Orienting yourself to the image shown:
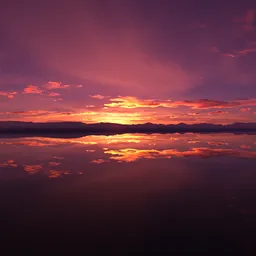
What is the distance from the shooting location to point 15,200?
33.0ft

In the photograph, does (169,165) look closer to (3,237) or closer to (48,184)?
(48,184)

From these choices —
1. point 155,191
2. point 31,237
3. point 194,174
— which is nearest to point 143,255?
point 31,237

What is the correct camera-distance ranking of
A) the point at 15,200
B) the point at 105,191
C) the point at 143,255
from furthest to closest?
the point at 105,191 → the point at 15,200 → the point at 143,255

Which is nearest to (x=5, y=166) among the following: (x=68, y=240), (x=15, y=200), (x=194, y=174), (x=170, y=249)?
(x=15, y=200)

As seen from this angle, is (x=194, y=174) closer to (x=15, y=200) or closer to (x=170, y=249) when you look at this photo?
(x=170, y=249)

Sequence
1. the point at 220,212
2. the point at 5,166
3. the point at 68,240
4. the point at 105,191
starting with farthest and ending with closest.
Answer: the point at 5,166 < the point at 105,191 < the point at 220,212 < the point at 68,240

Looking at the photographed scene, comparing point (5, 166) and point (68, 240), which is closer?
point (68, 240)

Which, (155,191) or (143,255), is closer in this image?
(143,255)

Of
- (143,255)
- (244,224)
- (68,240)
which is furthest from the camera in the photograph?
(244,224)

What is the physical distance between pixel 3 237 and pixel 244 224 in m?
7.89

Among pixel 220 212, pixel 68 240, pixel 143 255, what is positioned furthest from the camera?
pixel 220 212

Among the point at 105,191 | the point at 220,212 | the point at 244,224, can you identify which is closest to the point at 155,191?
the point at 105,191

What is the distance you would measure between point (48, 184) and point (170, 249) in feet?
27.4

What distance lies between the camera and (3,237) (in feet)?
23.1
